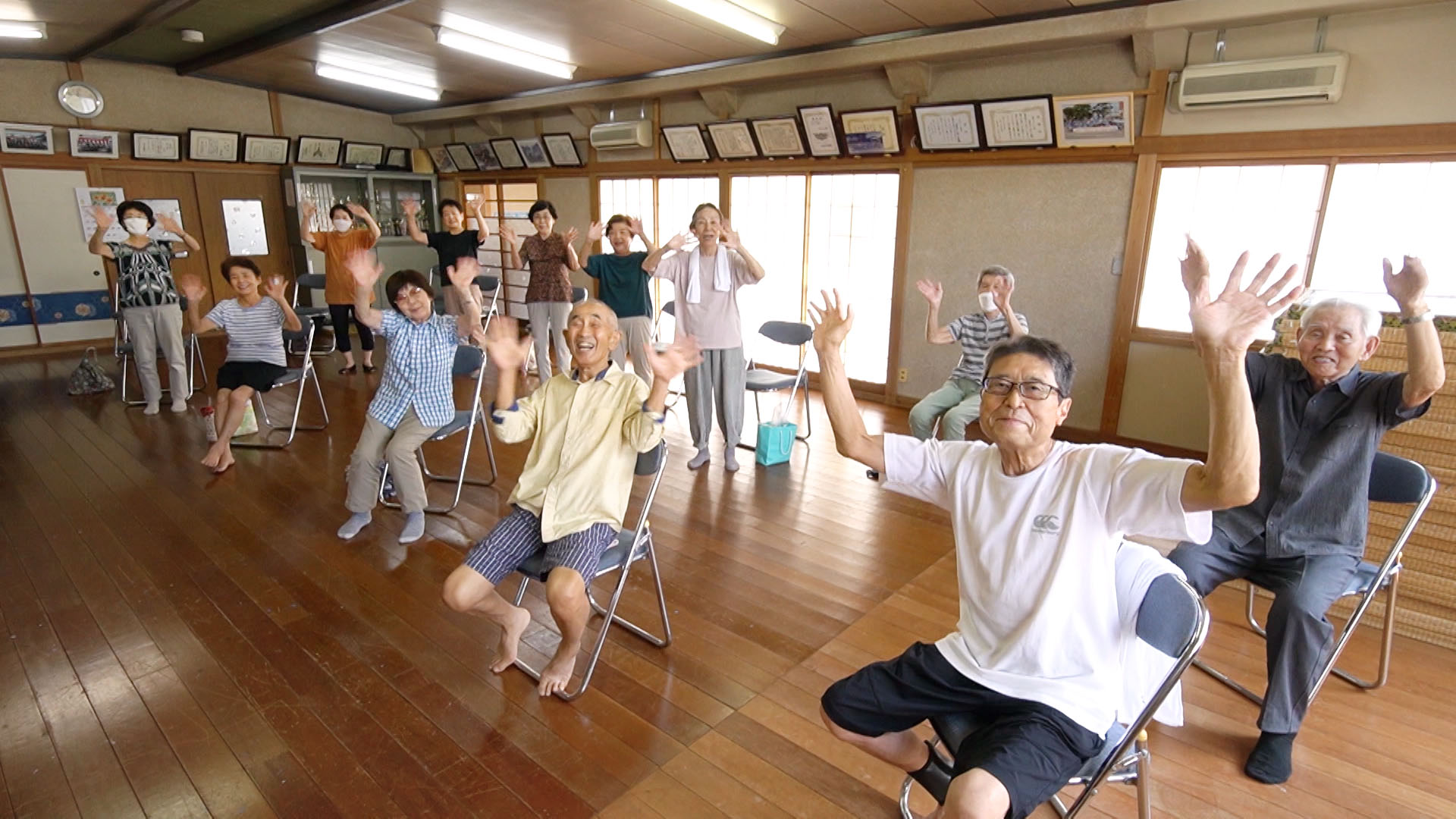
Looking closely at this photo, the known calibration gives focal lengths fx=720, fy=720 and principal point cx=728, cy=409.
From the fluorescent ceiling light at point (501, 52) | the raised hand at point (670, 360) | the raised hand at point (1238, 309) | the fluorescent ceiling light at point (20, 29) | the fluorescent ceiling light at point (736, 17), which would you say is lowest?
the raised hand at point (670, 360)

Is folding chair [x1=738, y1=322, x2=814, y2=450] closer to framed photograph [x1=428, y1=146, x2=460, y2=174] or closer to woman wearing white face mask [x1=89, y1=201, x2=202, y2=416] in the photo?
woman wearing white face mask [x1=89, y1=201, x2=202, y2=416]

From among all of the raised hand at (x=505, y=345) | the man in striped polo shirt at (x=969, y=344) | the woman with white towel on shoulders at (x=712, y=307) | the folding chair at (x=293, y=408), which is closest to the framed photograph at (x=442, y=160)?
the folding chair at (x=293, y=408)

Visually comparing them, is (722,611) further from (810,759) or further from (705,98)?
(705,98)

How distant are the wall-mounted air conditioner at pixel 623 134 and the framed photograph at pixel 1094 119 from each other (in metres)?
4.04

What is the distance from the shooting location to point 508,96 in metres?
8.33

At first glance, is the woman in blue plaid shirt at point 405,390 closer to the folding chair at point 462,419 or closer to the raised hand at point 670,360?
the folding chair at point 462,419

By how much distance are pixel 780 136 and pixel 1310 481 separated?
5.08 m

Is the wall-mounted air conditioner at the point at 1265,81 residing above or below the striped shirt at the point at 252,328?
above

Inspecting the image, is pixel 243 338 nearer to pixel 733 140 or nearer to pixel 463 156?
pixel 733 140

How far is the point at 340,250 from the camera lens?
6.52m

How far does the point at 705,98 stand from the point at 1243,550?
5.78 metres

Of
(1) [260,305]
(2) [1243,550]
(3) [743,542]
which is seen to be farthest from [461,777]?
(1) [260,305]

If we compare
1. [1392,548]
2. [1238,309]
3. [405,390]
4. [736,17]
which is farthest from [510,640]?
[736,17]

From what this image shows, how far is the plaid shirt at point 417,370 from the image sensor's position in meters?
3.50
